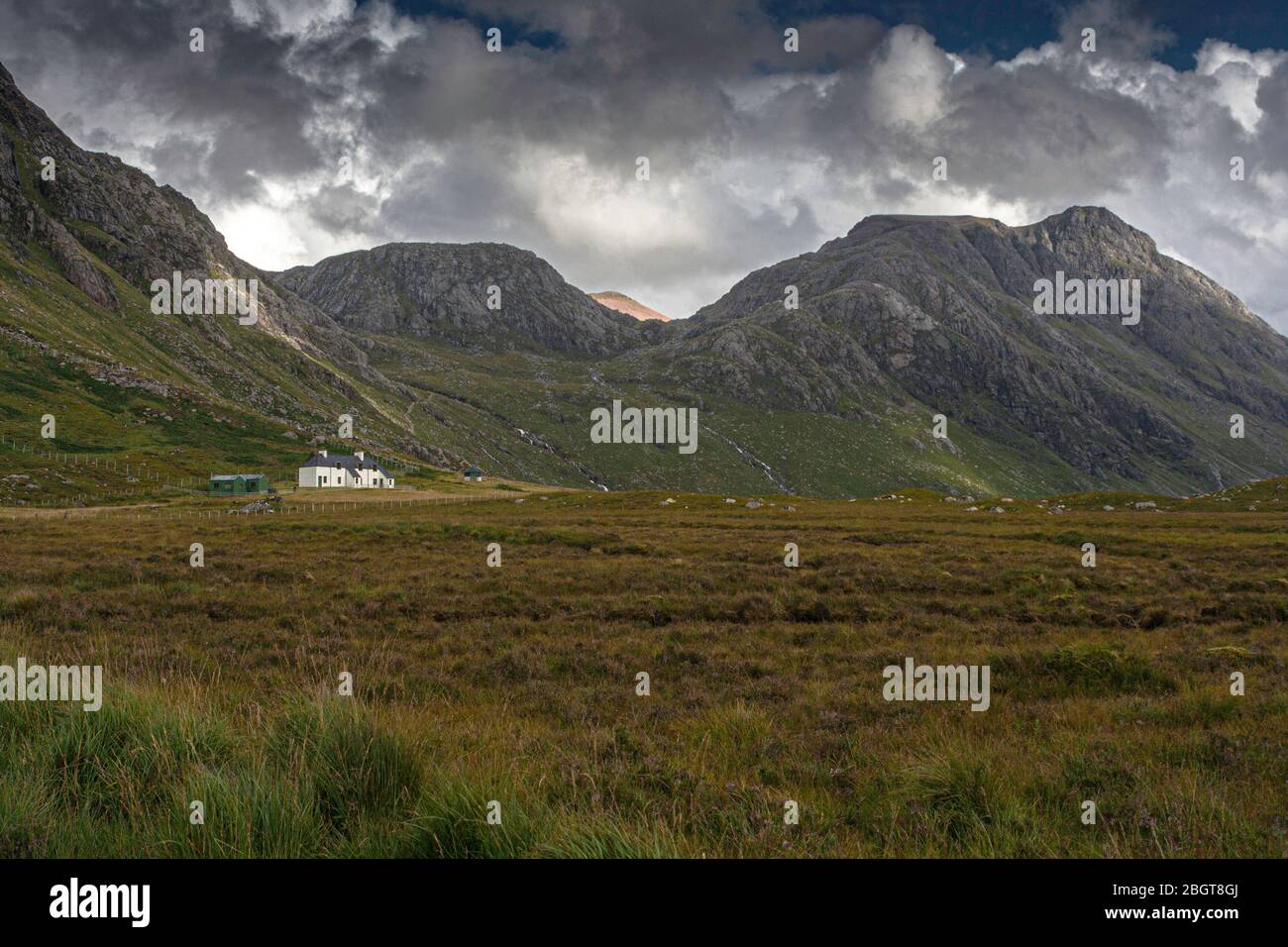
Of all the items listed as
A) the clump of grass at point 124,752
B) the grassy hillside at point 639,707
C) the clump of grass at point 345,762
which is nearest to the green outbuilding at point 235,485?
the grassy hillside at point 639,707

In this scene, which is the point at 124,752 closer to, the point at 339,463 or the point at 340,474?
the point at 340,474

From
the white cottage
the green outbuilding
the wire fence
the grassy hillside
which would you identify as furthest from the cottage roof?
the grassy hillside

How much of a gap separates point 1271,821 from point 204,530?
4631 cm

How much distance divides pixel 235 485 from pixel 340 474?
2532 cm

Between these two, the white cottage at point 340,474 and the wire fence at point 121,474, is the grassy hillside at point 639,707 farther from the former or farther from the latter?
the white cottage at point 340,474

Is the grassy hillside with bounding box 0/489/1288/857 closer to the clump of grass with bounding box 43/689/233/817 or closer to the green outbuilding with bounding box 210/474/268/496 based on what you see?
the clump of grass with bounding box 43/689/233/817

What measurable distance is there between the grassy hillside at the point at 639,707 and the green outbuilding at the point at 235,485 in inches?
3027

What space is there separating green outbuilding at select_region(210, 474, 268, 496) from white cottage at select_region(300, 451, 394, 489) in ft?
57.1

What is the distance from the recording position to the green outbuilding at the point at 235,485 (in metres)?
96.1

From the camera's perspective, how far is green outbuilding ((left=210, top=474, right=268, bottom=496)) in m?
96.1

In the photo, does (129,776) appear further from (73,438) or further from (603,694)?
(73,438)

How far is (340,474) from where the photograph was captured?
122 meters
